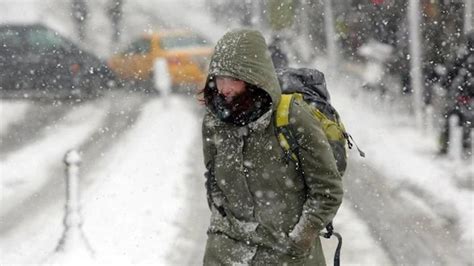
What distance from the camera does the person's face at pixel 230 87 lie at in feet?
10.3

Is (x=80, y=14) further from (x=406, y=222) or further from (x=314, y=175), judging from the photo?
(x=314, y=175)

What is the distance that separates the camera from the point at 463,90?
10.9 metres

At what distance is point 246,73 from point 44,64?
1693 cm

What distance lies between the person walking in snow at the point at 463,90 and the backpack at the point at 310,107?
25.0ft

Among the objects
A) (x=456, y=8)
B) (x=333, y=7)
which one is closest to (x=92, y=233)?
(x=456, y=8)

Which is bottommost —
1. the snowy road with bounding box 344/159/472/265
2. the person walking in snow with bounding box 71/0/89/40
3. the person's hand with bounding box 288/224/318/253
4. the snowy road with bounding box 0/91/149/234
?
the person walking in snow with bounding box 71/0/89/40

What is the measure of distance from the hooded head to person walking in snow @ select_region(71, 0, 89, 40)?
114 ft

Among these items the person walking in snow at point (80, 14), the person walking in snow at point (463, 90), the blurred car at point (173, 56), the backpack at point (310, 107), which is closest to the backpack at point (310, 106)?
the backpack at point (310, 107)

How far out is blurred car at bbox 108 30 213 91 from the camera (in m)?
20.5

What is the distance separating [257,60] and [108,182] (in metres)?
8.16

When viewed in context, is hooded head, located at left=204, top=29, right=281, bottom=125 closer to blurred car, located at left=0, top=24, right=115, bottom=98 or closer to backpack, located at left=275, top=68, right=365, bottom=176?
backpack, located at left=275, top=68, right=365, bottom=176

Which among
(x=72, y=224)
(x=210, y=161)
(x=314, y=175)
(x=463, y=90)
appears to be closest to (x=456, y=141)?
(x=463, y=90)

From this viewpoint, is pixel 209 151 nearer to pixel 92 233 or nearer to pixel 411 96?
pixel 92 233

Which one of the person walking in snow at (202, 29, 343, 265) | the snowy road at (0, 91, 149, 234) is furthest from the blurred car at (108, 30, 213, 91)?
the person walking in snow at (202, 29, 343, 265)
